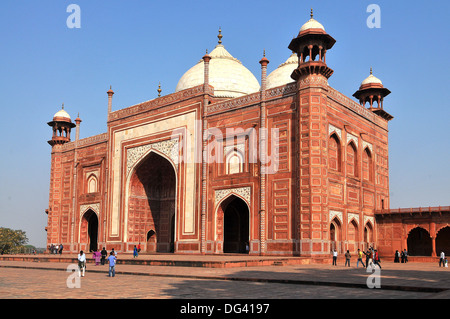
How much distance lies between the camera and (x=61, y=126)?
35562 mm

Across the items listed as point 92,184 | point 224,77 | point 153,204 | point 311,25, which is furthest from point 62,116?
point 311,25

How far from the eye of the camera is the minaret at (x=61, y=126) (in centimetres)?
3534

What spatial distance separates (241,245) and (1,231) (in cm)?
4041

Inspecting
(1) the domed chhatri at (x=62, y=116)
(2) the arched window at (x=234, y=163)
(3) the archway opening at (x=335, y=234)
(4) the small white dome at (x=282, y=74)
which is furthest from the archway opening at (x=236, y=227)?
(1) the domed chhatri at (x=62, y=116)

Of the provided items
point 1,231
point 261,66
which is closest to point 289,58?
point 261,66

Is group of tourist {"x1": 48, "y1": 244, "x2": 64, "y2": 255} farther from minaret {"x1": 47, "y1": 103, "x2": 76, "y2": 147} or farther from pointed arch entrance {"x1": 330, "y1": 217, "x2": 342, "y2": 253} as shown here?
pointed arch entrance {"x1": 330, "y1": 217, "x2": 342, "y2": 253}

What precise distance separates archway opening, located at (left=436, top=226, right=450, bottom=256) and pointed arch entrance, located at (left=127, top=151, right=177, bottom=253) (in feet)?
48.9

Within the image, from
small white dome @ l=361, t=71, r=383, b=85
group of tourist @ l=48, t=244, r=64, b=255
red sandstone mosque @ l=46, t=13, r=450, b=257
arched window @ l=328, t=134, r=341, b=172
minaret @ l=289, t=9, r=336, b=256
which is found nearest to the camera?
minaret @ l=289, t=9, r=336, b=256

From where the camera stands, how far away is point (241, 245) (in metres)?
27.1

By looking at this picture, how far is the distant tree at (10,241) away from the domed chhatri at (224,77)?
116 ft

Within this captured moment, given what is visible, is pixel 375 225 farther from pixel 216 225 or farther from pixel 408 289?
pixel 408 289

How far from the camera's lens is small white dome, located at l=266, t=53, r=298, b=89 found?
31.0 metres

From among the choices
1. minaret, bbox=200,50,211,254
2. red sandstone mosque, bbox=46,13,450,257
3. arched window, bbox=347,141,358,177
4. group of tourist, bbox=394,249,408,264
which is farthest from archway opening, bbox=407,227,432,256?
minaret, bbox=200,50,211,254

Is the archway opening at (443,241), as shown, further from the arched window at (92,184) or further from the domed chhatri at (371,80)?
the arched window at (92,184)
